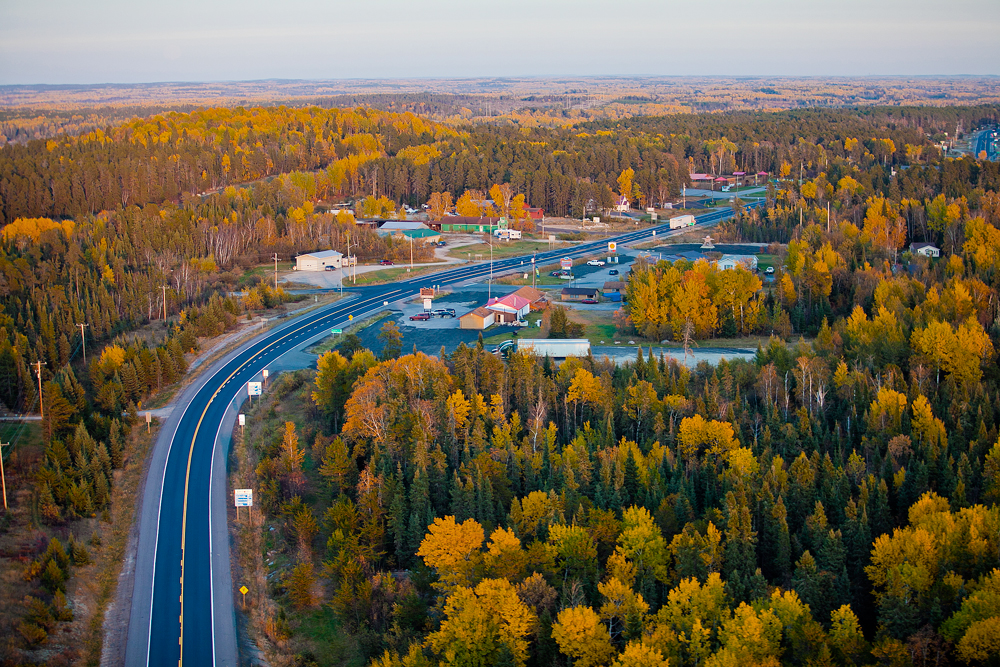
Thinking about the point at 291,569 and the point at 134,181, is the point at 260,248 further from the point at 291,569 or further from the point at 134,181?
the point at 291,569

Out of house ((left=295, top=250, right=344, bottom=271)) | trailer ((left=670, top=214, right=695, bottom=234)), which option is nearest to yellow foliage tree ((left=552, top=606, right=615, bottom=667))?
house ((left=295, top=250, right=344, bottom=271))

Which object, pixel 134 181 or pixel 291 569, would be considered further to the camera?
pixel 134 181

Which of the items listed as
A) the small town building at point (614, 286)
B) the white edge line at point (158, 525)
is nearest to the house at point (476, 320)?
the small town building at point (614, 286)

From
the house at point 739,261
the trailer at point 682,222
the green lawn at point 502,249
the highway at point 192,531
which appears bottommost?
the highway at point 192,531

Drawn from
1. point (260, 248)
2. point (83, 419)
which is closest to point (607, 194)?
point (260, 248)

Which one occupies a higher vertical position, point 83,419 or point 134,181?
point 134,181

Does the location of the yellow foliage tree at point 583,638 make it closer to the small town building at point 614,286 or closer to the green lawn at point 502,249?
the small town building at point 614,286
